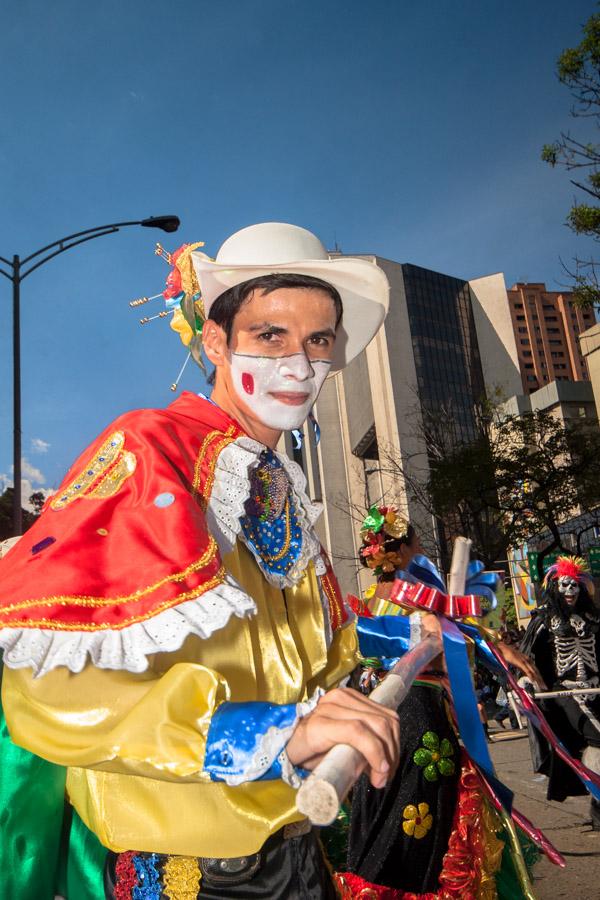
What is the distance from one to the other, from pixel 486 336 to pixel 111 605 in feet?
211

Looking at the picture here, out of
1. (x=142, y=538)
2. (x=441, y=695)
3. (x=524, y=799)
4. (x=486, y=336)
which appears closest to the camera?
(x=142, y=538)

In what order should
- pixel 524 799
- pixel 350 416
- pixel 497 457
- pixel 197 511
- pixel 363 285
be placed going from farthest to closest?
pixel 350 416, pixel 497 457, pixel 524 799, pixel 363 285, pixel 197 511

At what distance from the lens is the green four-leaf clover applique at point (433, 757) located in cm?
380

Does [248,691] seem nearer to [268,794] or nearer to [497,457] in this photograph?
[268,794]

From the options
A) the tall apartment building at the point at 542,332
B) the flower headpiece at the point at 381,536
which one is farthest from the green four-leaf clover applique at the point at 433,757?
the tall apartment building at the point at 542,332

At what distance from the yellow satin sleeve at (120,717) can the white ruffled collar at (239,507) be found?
0.47m

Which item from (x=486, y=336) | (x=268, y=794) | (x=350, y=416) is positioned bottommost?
(x=268, y=794)

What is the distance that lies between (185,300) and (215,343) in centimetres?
25

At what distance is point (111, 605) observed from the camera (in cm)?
148

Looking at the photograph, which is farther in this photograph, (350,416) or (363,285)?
(350,416)

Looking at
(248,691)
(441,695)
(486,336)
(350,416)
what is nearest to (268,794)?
(248,691)

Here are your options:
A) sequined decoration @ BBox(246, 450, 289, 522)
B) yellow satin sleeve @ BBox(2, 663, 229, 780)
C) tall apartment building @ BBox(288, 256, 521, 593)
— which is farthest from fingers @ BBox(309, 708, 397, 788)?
tall apartment building @ BBox(288, 256, 521, 593)

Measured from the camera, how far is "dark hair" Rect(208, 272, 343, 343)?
224 cm

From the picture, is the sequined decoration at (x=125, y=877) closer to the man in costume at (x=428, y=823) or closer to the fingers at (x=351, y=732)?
the fingers at (x=351, y=732)
